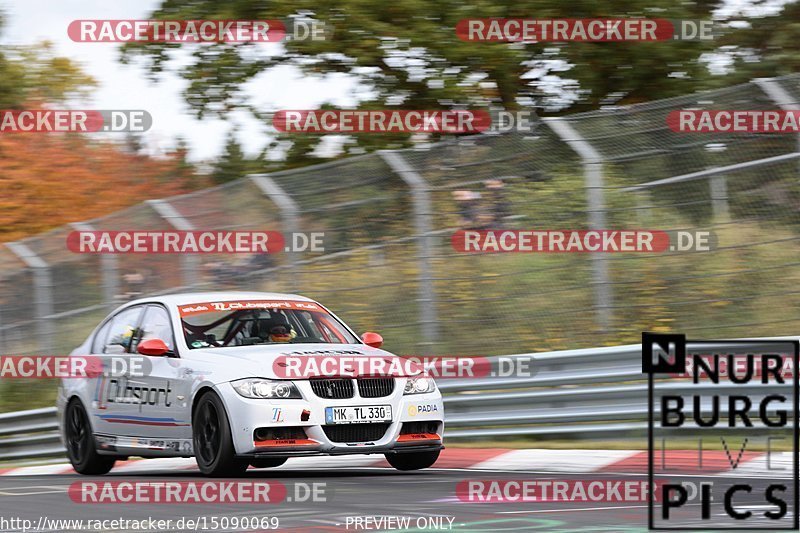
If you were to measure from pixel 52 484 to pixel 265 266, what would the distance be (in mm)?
4469

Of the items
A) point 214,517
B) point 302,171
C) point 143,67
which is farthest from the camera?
point 143,67

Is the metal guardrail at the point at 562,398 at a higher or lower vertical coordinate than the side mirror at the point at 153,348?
lower

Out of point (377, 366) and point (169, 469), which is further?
point (169, 469)

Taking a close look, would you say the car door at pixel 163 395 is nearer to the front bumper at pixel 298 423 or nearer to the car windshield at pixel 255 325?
the car windshield at pixel 255 325

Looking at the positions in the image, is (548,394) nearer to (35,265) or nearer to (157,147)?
(35,265)

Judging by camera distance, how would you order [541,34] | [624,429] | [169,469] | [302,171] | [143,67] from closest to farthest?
1. [624,429]
2. [169,469]
3. [302,171]
4. [541,34]
5. [143,67]

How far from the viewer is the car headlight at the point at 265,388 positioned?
31.5 feet

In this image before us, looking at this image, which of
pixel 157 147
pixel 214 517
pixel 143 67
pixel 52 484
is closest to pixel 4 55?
pixel 157 147

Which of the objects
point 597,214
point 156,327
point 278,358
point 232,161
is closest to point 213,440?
point 278,358

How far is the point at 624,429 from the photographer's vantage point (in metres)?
11.0

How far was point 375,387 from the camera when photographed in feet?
32.5

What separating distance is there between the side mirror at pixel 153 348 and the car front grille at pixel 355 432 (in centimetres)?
158

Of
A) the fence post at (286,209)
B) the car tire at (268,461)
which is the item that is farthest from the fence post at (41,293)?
the car tire at (268,461)

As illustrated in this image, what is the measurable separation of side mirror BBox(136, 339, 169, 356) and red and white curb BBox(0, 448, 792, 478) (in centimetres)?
160
